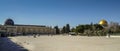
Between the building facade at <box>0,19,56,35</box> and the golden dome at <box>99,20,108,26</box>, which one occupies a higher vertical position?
the golden dome at <box>99,20,108,26</box>

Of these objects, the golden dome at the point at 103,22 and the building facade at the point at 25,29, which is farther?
the building facade at the point at 25,29

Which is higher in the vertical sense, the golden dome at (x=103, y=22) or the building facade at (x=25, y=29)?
the golden dome at (x=103, y=22)

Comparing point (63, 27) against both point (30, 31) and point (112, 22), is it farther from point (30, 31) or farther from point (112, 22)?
point (112, 22)

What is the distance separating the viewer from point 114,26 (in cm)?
9519

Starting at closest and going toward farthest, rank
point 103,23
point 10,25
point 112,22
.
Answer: point 112,22
point 103,23
point 10,25

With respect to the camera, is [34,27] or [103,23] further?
[34,27]

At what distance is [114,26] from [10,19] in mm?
77339

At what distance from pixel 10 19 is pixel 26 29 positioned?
46.6 ft

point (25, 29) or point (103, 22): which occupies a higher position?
point (103, 22)

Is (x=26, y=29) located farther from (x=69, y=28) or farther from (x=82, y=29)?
(x=82, y=29)

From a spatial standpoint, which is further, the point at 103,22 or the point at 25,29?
the point at 25,29

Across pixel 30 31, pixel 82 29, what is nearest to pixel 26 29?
pixel 30 31

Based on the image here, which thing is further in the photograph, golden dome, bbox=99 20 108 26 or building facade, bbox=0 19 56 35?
building facade, bbox=0 19 56 35

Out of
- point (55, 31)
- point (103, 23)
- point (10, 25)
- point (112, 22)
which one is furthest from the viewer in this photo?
point (55, 31)
